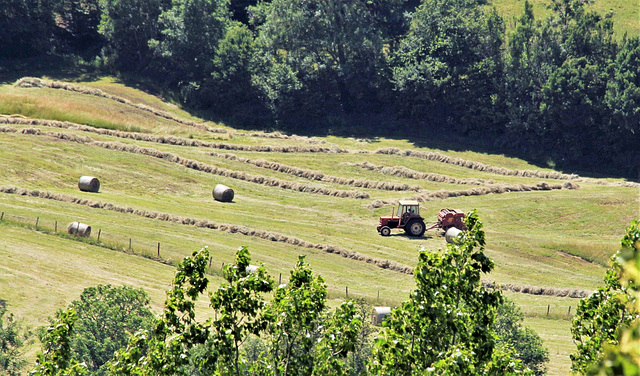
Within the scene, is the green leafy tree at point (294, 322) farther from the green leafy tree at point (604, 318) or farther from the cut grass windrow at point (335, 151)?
the cut grass windrow at point (335, 151)

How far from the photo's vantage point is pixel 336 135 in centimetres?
9744

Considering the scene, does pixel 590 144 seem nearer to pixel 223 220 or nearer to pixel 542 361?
pixel 223 220

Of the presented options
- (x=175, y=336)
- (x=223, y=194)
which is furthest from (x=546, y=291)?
(x=175, y=336)

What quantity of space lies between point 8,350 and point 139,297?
6578 mm

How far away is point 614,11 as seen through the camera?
113 m

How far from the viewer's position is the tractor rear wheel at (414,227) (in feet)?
194

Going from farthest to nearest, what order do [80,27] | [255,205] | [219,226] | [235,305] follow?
1. [80,27]
2. [255,205]
3. [219,226]
4. [235,305]

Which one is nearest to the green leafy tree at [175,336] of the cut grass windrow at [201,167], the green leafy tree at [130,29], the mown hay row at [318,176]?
the cut grass windrow at [201,167]

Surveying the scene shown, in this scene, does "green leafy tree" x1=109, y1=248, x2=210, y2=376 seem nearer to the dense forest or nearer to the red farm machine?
the red farm machine

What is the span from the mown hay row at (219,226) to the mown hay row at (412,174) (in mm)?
25107

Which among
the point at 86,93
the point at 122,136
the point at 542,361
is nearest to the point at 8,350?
the point at 542,361

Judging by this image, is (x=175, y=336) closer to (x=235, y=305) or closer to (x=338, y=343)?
(x=235, y=305)

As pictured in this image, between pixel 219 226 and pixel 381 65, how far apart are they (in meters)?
52.9

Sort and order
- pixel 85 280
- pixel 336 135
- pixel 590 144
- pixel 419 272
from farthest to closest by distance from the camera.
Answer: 1. pixel 336 135
2. pixel 590 144
3. pixel 85 280
4. pixel 419 272
